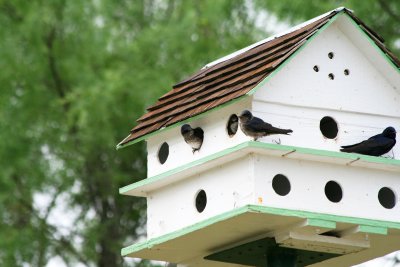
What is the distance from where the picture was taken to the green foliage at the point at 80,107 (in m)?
20.6

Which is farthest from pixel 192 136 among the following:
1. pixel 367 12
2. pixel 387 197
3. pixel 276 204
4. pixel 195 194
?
pixel 367 12

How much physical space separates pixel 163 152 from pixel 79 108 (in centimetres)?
728

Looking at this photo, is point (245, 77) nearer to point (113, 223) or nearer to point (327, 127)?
point (327, 127)

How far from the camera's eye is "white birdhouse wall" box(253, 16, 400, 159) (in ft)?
40.3

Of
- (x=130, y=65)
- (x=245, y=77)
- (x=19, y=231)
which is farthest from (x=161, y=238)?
(x=130, y=65)

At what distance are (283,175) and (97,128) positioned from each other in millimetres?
8645

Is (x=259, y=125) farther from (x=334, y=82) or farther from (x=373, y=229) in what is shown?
(x=373, y=229)

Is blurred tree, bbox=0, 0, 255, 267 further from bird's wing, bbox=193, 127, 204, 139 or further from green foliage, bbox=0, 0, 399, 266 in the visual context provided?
bird's wing, bbox=193, 127, 204, 139

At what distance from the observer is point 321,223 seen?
11906 millimetres

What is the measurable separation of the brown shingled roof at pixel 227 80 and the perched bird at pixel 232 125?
161 mm

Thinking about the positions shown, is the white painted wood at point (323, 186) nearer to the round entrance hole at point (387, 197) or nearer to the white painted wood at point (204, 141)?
the round entrance hole at point (387, 197)

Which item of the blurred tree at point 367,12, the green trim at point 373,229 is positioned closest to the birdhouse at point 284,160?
the green trim at point 373,229

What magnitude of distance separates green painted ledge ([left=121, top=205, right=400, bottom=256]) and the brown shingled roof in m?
0.90

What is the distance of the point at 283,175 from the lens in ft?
39.6
